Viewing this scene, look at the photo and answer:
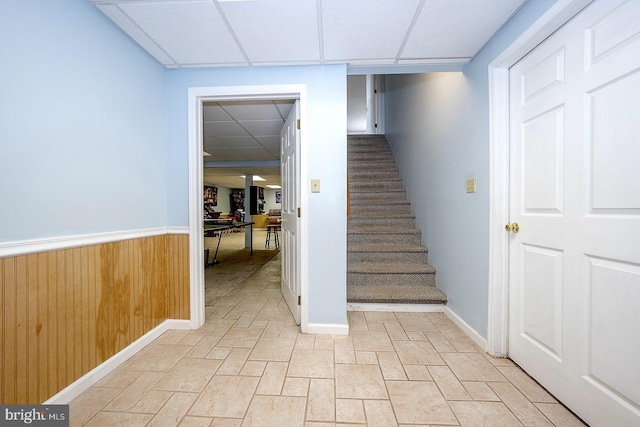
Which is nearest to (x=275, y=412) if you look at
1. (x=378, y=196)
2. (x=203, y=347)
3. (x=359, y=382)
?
(x=359, y=382)

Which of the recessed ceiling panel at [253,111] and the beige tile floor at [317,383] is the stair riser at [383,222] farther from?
the recessed ceiling panel at [253,111]

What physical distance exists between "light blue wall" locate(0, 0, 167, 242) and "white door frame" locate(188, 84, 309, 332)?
294 millimetres

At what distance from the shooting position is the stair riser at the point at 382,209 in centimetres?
345

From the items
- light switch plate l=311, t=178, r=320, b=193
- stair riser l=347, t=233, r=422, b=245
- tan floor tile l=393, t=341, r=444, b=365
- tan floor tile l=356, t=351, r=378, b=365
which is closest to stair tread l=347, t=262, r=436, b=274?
stair riser l=347, t=233, r=422, b=245

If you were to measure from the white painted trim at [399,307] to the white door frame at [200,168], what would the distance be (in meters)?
0.63

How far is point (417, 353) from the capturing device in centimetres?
174

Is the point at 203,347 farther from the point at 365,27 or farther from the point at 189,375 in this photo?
the point at 365,27

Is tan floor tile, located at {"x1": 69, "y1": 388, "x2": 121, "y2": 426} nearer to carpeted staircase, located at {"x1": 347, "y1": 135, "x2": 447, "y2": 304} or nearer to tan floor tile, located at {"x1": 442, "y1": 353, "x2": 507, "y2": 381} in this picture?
carpeted staircase, located at {"x1": 347, "y1": 135, "x2": 447, "y2": 304}

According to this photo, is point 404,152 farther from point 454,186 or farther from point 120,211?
point 120,211

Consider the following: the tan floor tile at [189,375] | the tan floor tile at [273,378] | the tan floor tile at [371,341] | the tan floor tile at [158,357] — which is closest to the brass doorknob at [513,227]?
the tan floor tile at [371,341]

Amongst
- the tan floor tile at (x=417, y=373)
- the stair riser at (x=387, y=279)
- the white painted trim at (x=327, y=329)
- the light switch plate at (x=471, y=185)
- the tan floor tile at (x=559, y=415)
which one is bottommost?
the tan floor tile at (x=559, y=415)

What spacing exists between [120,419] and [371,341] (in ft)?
5.06

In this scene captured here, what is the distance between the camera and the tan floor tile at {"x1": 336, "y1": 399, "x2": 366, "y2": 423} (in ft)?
3.92

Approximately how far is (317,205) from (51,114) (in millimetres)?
1599
